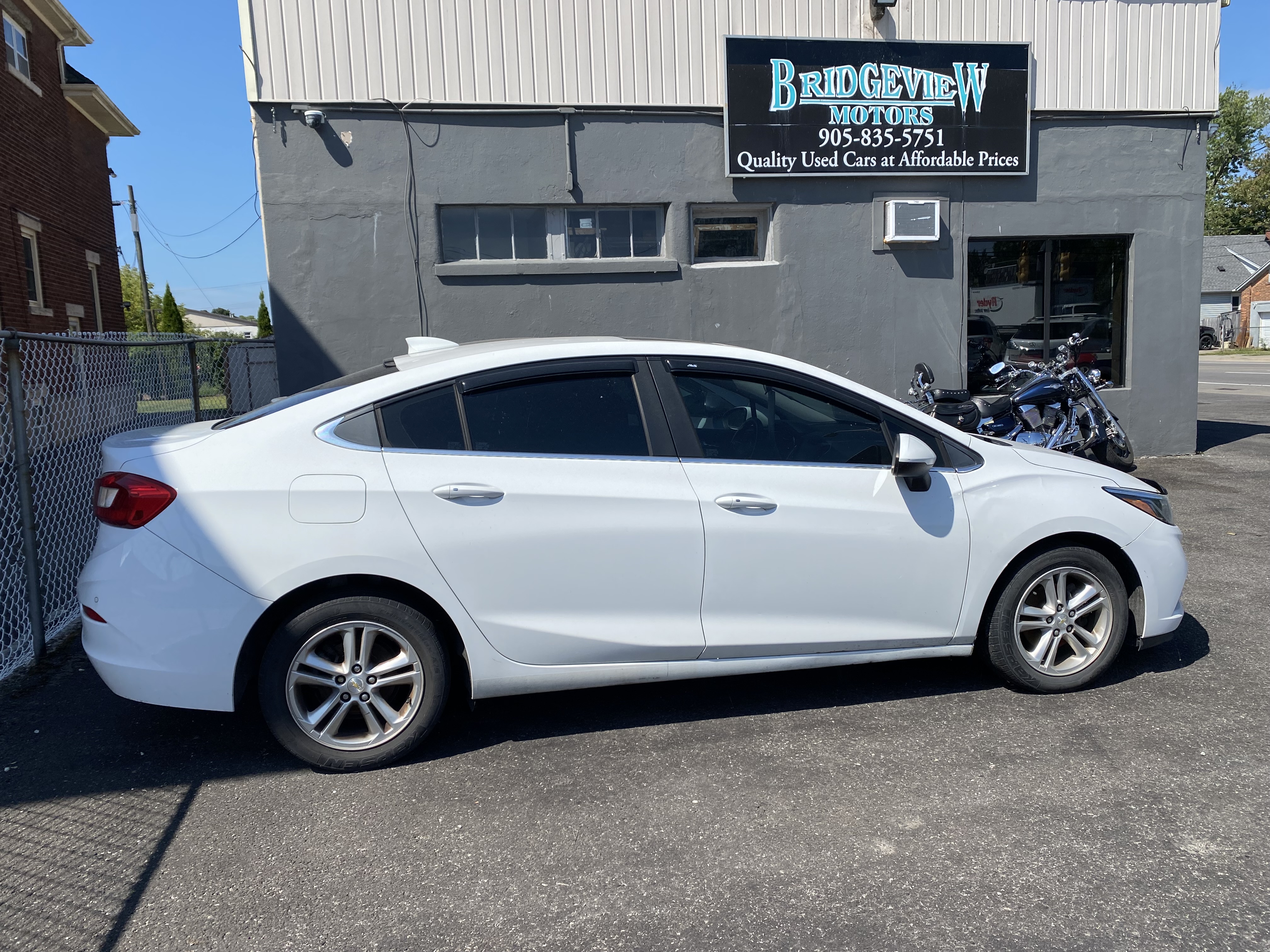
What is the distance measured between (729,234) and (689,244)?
1.66 ft

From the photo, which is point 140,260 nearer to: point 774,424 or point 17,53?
point 17,53

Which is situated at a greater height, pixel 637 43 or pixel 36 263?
pixel 637 43

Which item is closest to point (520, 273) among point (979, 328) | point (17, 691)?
point (979, 328)

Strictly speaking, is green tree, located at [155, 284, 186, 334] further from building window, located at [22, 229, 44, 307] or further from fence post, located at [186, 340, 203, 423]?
fence post, located at [186, 340, 203, 423]

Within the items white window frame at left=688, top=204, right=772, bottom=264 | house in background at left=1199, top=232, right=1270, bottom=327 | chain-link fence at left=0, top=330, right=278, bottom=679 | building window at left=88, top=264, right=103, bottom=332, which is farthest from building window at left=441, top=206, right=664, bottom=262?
house in background at left=1199, top=232, right=1270, bottom=327

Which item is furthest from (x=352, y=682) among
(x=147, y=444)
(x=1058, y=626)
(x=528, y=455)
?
(x=1058, y=626)

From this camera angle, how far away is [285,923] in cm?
285

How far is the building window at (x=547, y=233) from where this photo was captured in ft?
31.5

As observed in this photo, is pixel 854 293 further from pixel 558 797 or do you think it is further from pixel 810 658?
pixel 558 797

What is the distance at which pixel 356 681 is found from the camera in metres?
3.73

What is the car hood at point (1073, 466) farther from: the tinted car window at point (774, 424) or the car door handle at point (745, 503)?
the car door handle at point (745, 503)

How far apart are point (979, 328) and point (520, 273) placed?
5091mm

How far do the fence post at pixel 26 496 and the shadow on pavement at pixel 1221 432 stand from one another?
1121 centimetres

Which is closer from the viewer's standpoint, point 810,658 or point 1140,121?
point 810,658
